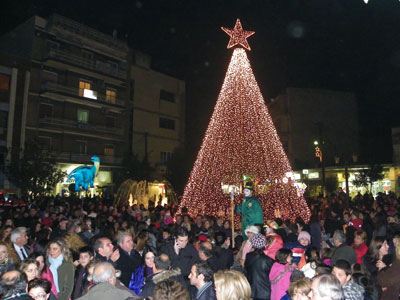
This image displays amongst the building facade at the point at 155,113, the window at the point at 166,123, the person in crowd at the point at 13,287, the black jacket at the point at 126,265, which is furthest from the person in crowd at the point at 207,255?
the window at the point at 166,123

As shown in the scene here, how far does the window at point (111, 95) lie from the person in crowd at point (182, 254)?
111 ft

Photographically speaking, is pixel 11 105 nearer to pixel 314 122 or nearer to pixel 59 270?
pixel 59 270

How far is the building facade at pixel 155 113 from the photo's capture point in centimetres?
4219

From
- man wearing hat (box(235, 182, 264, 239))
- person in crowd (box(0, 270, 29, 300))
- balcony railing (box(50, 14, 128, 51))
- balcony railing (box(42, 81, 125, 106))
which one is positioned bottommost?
person in crowd (box(0, 270, 29, 300))

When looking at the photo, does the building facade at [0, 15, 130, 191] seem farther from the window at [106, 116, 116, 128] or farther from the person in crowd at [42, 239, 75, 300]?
the person in crowd at [42, 239, 75, 300]

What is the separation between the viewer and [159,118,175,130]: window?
44.5 meters

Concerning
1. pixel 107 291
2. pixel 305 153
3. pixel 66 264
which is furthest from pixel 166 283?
pixel 305 153

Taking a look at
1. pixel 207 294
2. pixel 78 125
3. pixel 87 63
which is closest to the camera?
pixel 207 294

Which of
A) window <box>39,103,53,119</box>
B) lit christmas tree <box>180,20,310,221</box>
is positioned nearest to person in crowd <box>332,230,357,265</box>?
lit christmas tree <box>180,20,310,221</box>

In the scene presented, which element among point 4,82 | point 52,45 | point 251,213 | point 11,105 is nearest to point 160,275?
Result: point 251,213

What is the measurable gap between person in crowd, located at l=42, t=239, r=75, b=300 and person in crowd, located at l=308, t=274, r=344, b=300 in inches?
159

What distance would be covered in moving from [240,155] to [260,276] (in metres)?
16.4

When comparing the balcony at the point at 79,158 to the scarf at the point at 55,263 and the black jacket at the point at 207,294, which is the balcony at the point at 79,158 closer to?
the scarf at the point at 55,263

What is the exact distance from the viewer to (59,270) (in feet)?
20.5
